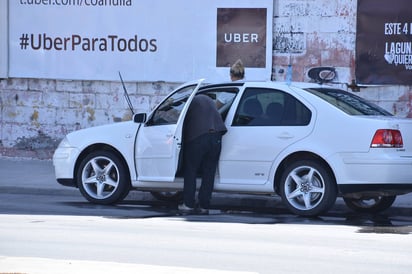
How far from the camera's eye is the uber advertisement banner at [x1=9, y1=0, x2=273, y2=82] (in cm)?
1581

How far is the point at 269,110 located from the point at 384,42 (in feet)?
15.7

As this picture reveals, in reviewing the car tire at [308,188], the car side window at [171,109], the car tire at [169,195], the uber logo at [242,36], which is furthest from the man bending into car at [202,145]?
the uber logo at [242,36]

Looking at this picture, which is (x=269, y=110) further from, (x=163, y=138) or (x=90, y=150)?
(x=90, y=150)

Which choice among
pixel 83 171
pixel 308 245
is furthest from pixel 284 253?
pixel 83 171

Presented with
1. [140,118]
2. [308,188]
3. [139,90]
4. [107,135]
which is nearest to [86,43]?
[139,90]

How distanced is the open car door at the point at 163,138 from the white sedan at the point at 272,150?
0.01 meters

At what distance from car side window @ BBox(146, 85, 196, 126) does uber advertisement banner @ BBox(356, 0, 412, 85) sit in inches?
185

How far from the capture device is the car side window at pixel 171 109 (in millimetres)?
11586

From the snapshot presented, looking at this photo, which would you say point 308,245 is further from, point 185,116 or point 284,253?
point 185,116

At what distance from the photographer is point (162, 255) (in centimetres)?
818

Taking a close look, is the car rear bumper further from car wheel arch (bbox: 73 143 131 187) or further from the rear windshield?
car wheel arch (bbox: 73 143 131 187)

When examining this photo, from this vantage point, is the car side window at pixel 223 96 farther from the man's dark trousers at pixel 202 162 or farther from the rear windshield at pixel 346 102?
Result: the rear windshield at pixel 346 102

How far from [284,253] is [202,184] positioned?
300 centimetres

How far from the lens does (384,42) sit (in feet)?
49.8
